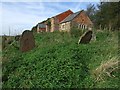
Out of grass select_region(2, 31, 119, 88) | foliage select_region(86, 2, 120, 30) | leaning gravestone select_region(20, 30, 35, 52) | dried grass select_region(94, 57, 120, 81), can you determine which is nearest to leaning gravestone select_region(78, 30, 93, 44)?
grass select_region(2, 31, 119, 88)

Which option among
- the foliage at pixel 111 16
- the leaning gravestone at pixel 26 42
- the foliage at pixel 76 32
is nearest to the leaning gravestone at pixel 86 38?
the leaning gravestone at pixel 26 42

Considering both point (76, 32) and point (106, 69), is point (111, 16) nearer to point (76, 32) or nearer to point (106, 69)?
point (76, 32)

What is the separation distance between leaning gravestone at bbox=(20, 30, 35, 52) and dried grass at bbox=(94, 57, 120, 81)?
14.1 ft

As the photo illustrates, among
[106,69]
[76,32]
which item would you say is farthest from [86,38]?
[106,69]

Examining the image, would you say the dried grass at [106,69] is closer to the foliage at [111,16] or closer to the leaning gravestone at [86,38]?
the leaning gravestone at [86,38]

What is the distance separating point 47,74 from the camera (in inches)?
317

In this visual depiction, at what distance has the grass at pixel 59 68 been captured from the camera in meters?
7.59

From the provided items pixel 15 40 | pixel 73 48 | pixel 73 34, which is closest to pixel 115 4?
pixel 73 34

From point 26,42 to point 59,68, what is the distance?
3508 mm

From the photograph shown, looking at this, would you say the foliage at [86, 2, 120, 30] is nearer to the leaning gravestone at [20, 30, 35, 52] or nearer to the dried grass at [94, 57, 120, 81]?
the leaning gravestone at [20, 30, 35, 52]

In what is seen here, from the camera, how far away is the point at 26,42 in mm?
11406

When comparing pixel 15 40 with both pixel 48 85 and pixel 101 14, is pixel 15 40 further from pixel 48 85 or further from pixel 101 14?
pixel 101 14

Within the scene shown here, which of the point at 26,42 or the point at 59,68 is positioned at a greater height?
the point at 26,42

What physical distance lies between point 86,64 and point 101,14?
2003 cm
